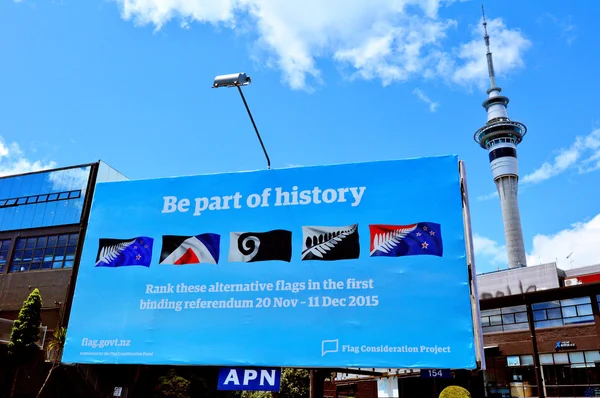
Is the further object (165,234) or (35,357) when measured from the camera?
(35,357)

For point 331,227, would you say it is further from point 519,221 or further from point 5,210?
point 519,221

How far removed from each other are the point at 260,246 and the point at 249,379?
3.20m

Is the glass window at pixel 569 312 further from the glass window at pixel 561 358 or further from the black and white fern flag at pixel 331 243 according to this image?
the black and white fern flag at pixel 331 243

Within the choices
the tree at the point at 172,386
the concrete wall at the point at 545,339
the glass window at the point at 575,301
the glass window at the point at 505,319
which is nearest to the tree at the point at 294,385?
the glass window at the point at 505,319

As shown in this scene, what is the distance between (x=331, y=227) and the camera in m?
12.8

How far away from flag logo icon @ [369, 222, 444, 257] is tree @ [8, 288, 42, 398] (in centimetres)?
1427

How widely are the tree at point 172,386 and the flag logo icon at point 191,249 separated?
34.9 ft

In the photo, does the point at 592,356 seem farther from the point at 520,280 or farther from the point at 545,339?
the point at 520,280

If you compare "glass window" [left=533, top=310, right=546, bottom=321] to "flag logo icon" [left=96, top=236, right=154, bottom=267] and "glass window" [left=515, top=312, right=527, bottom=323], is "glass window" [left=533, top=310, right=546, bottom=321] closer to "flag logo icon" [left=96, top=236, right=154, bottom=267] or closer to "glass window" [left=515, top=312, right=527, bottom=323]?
"glass window" [left=515, top=312, right=527, bottom=323]

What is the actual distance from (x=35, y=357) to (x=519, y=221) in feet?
291

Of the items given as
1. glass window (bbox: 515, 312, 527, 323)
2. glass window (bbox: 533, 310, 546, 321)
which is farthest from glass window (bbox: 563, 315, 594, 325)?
glass window (bbox: 515, 312, 527, 323)

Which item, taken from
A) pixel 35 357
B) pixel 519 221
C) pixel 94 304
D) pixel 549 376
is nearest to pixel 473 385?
pixel 549 376

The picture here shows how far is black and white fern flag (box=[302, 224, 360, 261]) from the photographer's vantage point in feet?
40.9

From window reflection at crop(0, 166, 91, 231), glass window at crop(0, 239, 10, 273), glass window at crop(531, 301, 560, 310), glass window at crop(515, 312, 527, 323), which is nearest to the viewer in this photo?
window reflection at crop(0, 166, 91, 231)
